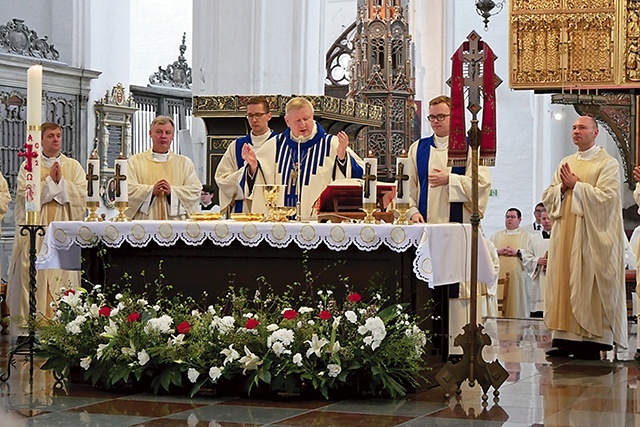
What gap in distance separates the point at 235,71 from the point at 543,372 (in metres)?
5.27

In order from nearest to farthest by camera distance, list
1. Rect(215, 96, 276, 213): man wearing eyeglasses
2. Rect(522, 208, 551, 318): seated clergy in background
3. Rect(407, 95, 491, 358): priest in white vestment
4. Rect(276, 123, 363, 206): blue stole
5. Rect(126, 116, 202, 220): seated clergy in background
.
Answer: Rect(407, 95, 491, 358): priest in white vestment < Rect(276, 123, 363, 206): blue stole < Rect(215, 96, 276, 213): man wearing eyeglasses < Rect(126, 116, 202, 220): seated clergy in background < Rect(522, 208, 551, 318): seated clergy in background

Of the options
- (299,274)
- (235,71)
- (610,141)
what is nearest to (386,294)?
(299,274)

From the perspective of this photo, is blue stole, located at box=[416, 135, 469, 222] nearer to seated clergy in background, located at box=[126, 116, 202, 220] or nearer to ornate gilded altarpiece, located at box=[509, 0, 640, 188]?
ornate gilded altarpiece, located at box=[509, 0, 640, 188]

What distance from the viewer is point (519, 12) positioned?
9.45 m

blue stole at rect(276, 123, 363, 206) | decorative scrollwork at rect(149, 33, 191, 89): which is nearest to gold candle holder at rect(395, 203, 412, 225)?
blue stole at rect(276, 123, 363, 206)

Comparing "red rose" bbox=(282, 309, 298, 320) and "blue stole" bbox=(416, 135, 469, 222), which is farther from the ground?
"blue stole" bbox=(416, 135, 469, 222)

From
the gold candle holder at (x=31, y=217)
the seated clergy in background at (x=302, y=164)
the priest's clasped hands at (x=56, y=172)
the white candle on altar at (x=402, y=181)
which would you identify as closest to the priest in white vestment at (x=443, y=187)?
the seated clergy in background at (x=302, y=164)

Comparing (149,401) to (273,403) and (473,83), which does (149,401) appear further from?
(473,83)

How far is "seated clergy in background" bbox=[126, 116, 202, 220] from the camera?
960 cm

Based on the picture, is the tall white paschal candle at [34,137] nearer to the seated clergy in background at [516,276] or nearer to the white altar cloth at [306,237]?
the white altar cloth at [306,237]

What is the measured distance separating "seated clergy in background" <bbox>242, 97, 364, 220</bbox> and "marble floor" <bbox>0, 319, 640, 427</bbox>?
1901 millimetres

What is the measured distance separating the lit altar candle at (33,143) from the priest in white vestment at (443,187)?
259 centimetres

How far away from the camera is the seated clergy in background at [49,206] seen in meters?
10.5

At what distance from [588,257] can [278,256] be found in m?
3.14
